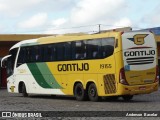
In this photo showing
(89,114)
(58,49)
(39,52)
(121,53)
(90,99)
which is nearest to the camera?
(89,114)

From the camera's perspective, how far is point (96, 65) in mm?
22688

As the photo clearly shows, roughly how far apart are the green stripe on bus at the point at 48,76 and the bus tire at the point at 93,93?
258 centimetres

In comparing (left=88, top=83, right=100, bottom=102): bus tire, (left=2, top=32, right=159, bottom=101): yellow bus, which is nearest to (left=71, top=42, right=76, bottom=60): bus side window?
(left=2, top=32, right=159, bottom=101): yellow bus

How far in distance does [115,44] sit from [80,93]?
145 inches

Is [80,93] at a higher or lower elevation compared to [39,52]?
lower

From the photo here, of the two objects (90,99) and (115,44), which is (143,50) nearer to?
(115,44)

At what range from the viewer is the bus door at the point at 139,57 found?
2180 centimetres

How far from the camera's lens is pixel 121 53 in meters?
21.6

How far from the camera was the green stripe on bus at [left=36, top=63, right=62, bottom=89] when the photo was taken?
2588 centimetres

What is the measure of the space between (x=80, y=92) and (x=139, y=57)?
3.77 metres

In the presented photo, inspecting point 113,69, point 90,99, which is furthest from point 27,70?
point 113,69

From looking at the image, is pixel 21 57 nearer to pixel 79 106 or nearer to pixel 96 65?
pixel 96 65

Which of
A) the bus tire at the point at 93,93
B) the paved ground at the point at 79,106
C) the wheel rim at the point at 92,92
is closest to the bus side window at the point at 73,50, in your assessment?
the bus tire at the point at 93,93

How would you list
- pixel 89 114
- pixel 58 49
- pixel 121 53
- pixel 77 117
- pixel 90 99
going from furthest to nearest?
1. pixel 58 49
2. pixel 90 99
3. pixel 121 53
4. pixel 89 114
5. pixel 77 117
